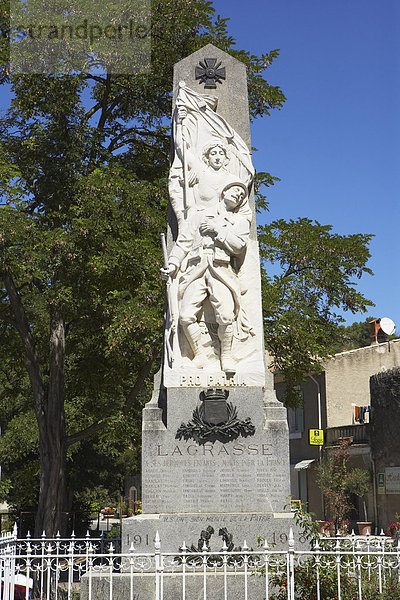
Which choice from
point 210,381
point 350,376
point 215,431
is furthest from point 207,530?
point 350,376

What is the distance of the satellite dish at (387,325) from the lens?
35.8 m

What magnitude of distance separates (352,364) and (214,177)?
26008mm

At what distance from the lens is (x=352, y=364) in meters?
34.9

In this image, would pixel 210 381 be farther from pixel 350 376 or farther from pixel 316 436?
pixel 350 376

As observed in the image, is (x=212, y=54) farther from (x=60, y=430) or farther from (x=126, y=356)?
(x=60, y=430)

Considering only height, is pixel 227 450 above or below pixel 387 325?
below

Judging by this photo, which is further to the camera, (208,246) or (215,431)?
(208,246)

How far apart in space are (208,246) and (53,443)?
1001cm

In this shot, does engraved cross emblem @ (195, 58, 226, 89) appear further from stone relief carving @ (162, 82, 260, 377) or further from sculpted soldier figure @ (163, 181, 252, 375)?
sculpted soldier figure @ (163, 181, 252, 375)

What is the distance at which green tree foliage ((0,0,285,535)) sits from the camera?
17016mm

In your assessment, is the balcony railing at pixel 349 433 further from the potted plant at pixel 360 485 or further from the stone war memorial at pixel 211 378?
the stone war memorial at pixel 211 378

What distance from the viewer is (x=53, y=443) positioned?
18281 millimetres

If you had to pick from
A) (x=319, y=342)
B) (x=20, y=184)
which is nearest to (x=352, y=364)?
(x=319, y=342)

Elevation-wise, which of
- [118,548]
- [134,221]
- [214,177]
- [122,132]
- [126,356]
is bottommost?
[118,548]
